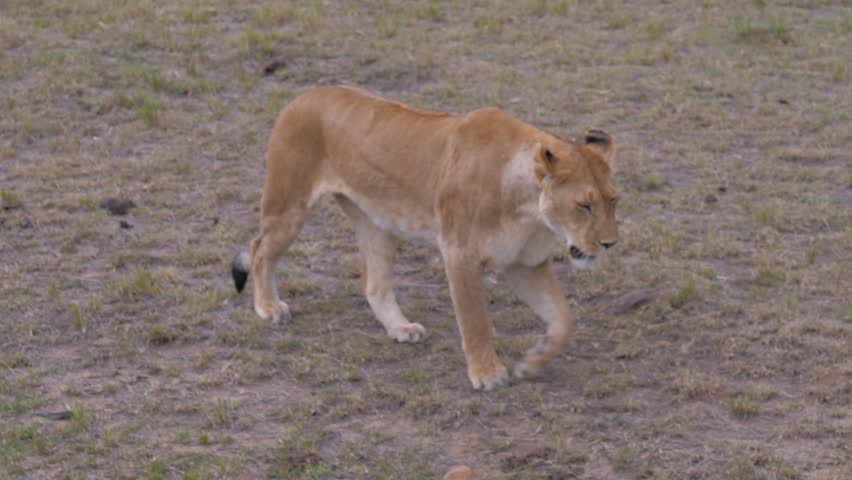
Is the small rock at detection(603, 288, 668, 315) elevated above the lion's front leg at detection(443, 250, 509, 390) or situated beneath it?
situated beneath

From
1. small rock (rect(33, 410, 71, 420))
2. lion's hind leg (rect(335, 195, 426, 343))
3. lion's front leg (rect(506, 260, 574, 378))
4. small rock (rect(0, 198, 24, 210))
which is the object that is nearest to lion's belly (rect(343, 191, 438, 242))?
lion's hind leg (rect(335, 195, 426, 343))

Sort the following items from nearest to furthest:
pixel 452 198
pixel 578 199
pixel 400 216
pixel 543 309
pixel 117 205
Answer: pixel 578 199 → pixel 452 198 → pixel 543 309 → pixel 400 216 → pixel 117 205

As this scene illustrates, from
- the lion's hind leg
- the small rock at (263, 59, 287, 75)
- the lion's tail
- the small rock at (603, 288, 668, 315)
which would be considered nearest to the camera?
the lion's hind leg

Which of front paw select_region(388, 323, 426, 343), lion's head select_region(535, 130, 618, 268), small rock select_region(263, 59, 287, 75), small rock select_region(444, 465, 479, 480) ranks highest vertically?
lion's head select_region(535, 130, 618, 268)

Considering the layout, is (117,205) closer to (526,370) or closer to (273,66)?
(273,66)

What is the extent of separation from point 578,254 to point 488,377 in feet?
2.24

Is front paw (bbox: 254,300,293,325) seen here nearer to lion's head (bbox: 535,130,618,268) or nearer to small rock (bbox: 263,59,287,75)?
lion's head (bbox: 535,130,618,268)

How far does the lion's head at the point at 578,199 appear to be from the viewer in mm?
5777

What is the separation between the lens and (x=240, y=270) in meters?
7.12

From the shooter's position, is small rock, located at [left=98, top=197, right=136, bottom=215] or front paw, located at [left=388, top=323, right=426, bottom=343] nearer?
front paw, located at [left=388, top=323, right=426, bottom=343]

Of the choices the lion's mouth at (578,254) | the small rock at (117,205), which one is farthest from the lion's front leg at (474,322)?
the small rock at (117,205)

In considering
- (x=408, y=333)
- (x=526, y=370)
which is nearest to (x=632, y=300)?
(x=526, y=370)

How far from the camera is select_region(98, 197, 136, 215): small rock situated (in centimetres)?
835

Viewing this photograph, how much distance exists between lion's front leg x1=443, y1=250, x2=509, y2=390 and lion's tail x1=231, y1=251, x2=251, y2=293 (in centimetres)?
134
